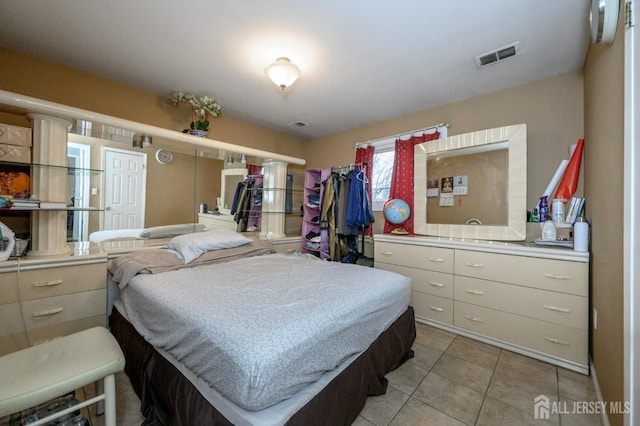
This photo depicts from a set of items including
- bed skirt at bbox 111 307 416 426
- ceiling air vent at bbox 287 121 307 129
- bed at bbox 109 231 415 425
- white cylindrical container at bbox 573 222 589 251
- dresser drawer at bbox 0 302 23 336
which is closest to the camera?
bed at bbox 109 231 415 425

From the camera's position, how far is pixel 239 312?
120 centimetres

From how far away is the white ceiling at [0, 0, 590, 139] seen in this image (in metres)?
1.63

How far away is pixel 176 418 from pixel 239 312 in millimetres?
556

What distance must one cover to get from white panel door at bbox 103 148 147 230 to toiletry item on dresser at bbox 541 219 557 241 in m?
3.68

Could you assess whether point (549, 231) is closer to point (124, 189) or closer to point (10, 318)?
point (124, 189)

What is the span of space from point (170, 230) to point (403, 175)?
9.40ft

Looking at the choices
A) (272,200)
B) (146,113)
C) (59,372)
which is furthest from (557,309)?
(146,113)

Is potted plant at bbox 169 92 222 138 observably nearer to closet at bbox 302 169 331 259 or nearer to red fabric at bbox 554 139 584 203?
closet at bbox 302 169 331 259

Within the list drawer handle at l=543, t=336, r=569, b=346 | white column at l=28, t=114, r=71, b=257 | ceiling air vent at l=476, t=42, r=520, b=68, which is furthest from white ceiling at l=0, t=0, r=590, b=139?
drawer handle at l=543, t=336, r=569, b=346

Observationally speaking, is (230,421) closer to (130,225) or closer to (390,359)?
(390,359)

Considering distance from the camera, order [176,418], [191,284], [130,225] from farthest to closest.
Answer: [130,225], [191,284], [176,418]

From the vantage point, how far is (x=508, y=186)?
8.07 ft

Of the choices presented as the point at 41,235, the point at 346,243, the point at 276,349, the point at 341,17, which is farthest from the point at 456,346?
the point at 41,235

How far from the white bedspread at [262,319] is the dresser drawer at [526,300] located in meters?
0.81
